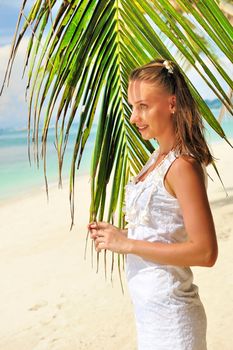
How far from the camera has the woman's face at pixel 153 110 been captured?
1092 mm

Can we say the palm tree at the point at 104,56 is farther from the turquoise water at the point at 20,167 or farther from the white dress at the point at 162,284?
the turquoise water at the point at 20,167

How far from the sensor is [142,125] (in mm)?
1112

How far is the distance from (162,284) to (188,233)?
0.13 metres

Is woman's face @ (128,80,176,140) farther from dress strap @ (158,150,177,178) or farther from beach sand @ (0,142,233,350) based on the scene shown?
beach sand @ (0,142,233,350)

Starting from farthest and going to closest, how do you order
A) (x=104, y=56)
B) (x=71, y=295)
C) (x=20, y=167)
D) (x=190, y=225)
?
(x=20, y=167)
(x=71, y=295)
(x=104, y=56)
(x=190, y=225)

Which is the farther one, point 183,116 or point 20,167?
point 20,167

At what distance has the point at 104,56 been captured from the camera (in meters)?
1.36

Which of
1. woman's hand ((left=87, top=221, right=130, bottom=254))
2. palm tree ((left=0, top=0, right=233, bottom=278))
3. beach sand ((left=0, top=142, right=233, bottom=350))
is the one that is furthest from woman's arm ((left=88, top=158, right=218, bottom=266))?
beach sand ((left=0, top=142, right=233, bottom=350))

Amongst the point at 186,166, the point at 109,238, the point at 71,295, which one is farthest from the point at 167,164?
the point at 71,295

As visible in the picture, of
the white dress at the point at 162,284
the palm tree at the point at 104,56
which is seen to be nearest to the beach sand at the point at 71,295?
the palm tree at the point at 104,56

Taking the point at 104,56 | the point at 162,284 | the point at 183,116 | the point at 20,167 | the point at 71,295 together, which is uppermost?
the point at 20,167

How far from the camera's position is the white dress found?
107 cm

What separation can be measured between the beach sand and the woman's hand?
2018 millimetres

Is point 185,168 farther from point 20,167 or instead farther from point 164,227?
point 20,167
